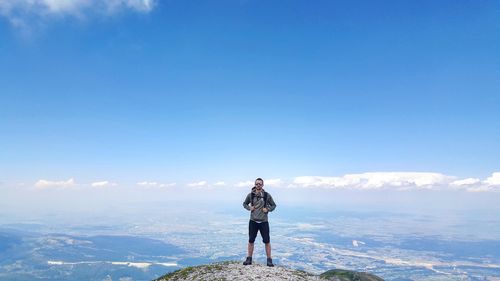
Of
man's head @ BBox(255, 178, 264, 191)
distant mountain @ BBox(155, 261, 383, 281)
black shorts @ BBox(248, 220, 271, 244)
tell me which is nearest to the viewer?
man's head @ BBox(255, 178, 264, 191)

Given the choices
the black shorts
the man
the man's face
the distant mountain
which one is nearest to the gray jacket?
the man

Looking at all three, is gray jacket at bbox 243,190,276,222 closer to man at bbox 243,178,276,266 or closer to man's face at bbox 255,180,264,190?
man at bbox 243,178,276,266

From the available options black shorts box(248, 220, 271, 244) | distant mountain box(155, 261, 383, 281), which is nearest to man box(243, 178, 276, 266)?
black shorts box(248, 220, 271, 244)

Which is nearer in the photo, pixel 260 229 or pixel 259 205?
pixel 259 205

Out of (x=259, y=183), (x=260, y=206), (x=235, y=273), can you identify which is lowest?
(x=235, y=273)

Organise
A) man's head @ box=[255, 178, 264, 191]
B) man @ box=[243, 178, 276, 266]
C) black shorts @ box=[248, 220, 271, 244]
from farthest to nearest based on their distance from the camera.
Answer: black shorts @ box=[248, 220, 271, 244] < man @ box=[243, 178, 276, 266] < man's head @ box=[255, 178, 264, 191]

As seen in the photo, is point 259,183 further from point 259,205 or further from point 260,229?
point 260,229

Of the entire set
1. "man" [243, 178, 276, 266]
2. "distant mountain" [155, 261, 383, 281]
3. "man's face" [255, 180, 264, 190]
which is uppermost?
"man's face" [255, 180, 264, 190]

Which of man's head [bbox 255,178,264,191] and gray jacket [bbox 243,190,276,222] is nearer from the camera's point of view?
man's head [bbox 255,178,264,191]

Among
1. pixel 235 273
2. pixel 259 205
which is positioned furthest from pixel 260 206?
pixel 235 273

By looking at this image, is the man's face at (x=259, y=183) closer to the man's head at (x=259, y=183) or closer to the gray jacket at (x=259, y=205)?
the man's head at (x=259, y=183)

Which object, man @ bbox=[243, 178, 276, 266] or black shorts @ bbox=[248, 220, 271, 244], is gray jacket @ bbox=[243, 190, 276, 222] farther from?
black shorts @ bbox=[248, 220, 271, 244]

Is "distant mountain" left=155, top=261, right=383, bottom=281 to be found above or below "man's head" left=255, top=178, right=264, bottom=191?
below

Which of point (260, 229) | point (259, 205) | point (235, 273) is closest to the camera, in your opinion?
point (259, 205)
